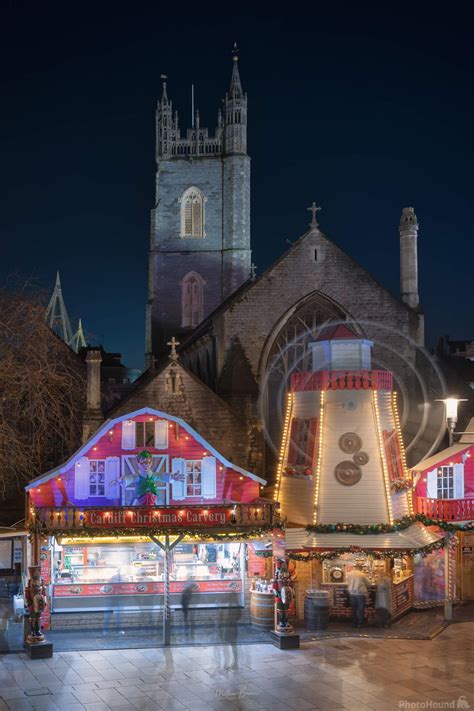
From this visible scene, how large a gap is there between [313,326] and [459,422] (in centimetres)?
983

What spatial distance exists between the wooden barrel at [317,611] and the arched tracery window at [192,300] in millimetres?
31227

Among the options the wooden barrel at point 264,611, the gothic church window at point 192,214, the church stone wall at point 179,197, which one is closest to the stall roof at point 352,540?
the wooden barrel at point 264,611

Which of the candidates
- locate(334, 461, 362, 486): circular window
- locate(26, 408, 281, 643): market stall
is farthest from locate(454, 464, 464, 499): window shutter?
locate(26, 408, 281, 643): market stall

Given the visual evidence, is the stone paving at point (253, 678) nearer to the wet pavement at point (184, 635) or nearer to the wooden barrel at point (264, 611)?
the wet pavement at point (184, 635)

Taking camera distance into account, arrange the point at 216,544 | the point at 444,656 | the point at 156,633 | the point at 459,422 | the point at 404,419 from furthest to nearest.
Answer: the point at 459,422 → the point at 404,419 → the point at 216,544 → the point at 156,633 → the point at 444,656

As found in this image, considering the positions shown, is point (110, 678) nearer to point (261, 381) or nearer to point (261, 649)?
point (261, 649)

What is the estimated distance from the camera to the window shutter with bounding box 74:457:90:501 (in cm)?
2120

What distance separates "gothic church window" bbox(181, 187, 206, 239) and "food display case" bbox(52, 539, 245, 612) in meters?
32.7

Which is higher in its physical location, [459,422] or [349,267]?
[349,267]

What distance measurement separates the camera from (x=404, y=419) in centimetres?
3059

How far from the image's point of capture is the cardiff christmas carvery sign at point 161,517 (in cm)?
1955

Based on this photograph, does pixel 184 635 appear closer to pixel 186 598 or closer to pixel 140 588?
pixel 186 598

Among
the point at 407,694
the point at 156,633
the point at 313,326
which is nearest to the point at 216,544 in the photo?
the point at 156,633

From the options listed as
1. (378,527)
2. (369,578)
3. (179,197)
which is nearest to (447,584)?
(369,578)
